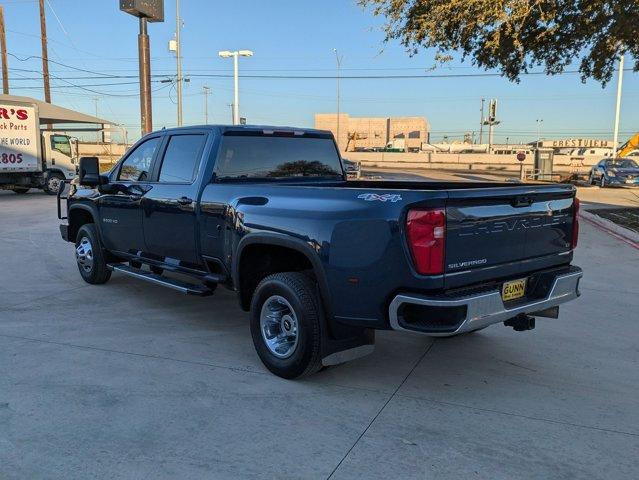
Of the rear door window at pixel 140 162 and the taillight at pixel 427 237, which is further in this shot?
the rear door window at pixel 140 162

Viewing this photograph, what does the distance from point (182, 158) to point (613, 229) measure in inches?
427

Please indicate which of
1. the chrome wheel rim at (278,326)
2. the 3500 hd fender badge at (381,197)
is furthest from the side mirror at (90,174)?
the 3500 hd fender badge at (381,197)

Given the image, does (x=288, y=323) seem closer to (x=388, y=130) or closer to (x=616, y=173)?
(x=616, y=173)

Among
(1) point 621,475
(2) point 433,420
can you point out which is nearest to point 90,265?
(2) point 433,420

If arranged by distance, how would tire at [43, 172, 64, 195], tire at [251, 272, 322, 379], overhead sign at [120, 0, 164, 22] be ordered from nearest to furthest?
tire at [251, 272, 322, 379], overhead sign at [120, 0, 164, 22], tire at [43, 172, 64, 195]

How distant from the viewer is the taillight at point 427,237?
3.41 meters

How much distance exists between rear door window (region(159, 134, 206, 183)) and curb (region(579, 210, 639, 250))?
8.81m

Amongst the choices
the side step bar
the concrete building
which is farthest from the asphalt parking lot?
the concrete building

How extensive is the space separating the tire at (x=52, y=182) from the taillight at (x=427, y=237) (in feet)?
67.6

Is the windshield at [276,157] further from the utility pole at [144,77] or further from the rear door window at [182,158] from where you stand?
the utility pole at [144,77]

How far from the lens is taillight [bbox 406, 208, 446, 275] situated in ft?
11.2

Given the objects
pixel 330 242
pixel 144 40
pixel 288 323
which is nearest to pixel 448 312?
pixel 330 242

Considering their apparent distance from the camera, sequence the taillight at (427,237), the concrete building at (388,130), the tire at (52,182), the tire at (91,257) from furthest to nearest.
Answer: the concrete building at (388,130) < the tire at (52,182) < the tire at (91,257) < the taillight at (427,237)

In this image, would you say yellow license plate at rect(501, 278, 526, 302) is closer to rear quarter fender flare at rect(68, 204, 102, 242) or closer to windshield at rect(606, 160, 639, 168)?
rear quarter fender flare at rect(68, 204, 102, 242)
